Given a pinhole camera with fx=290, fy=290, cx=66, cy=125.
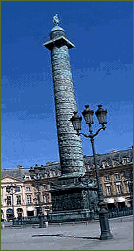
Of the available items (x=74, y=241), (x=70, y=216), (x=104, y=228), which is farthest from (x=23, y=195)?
(x=104, y=228)

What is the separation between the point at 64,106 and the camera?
76.1 feet

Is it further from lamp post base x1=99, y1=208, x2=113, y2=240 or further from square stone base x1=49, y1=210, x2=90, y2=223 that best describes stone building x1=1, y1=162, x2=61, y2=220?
lamp post base x1=99, y1=208, x2=113, y2=240

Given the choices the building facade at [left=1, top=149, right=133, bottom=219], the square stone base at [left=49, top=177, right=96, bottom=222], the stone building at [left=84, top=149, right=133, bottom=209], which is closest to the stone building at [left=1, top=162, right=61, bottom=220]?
the building facade at [left=1, top=149, right=133, bottom=219]

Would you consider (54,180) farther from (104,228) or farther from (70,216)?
(104,228)

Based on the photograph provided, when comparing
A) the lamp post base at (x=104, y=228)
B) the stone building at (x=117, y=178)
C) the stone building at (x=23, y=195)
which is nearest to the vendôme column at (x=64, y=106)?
the lamp post base at (x=104, y=228)

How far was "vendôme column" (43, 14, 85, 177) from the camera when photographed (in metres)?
22.0

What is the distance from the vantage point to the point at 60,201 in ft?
68.7

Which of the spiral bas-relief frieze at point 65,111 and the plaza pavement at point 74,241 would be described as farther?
the spiral bas-relief frieze at point 65,111

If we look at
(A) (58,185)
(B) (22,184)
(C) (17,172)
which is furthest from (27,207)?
(A) (58,185)

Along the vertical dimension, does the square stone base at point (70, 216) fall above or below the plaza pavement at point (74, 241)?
below

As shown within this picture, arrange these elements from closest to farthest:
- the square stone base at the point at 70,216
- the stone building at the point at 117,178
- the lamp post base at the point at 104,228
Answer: the lamp post base at the point at 104,228, the square stone base at the point at 70,216, the stone building at the point at 117,178

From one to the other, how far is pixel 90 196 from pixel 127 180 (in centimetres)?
2597

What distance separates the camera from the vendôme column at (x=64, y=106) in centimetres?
2203

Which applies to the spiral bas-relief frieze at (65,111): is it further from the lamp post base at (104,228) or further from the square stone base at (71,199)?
the lamp post base at (104,228)
